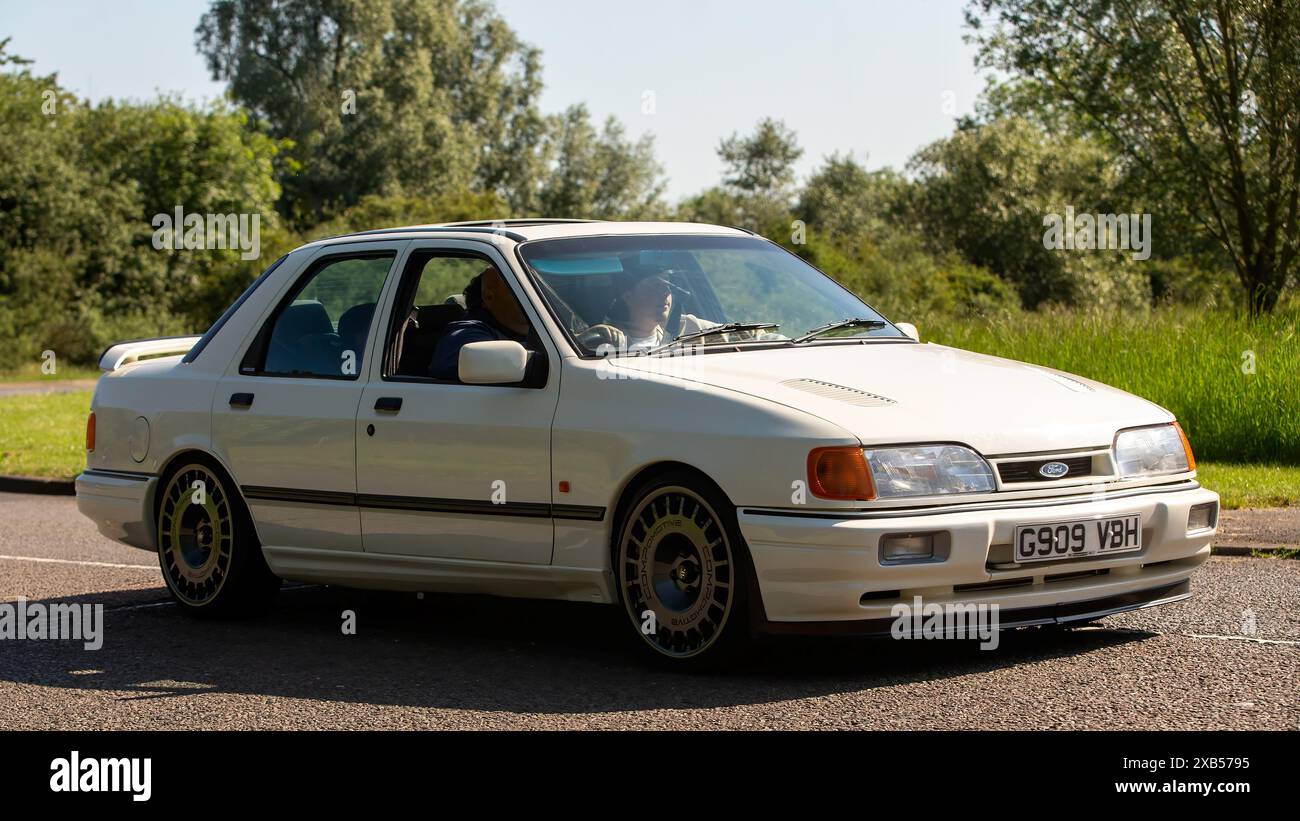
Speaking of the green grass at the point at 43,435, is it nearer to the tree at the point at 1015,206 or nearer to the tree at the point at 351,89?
the tree at the point at 1015,206

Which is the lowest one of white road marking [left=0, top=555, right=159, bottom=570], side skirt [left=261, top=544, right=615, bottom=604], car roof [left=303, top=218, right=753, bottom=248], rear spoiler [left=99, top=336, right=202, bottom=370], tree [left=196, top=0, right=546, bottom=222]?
white road marking [left=0, top=555, right=159, bottom=570]

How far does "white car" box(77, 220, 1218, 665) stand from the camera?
5.98 meters

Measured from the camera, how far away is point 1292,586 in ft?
27.2

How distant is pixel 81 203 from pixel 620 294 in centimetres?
3363

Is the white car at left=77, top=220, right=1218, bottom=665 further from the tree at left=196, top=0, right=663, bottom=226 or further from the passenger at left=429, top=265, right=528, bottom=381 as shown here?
the tree at left=196, top=0, right=663, bottom=226

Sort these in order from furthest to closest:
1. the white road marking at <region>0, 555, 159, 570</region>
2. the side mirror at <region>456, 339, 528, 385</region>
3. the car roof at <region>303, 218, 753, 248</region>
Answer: the white road marking at <region>0, 555, 159, 570</region> < the car roof at <region>303, 218, 753, 248</region> < the side mirror at <region>456, 339, 528, 385</region>

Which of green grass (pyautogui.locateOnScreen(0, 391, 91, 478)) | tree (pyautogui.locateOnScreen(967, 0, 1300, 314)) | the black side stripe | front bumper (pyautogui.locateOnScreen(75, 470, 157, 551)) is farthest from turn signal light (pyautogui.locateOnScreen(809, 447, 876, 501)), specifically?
tree (pyautogui.locateOnScreen(967, 0, 1300, 314))

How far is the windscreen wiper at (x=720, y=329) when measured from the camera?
696 centimetres

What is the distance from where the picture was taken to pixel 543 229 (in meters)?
7.63

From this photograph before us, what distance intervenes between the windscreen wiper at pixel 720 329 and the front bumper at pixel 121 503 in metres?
3.14

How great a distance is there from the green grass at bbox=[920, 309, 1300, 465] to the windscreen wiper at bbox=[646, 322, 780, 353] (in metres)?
8.37

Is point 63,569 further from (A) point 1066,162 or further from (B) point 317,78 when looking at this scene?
(B) point 317,78

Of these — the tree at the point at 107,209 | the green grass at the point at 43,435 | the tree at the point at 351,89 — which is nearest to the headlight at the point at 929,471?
the green grass at the point at 43,435

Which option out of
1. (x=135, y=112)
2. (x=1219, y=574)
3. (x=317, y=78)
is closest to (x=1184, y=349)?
(x=1219, y=574)
